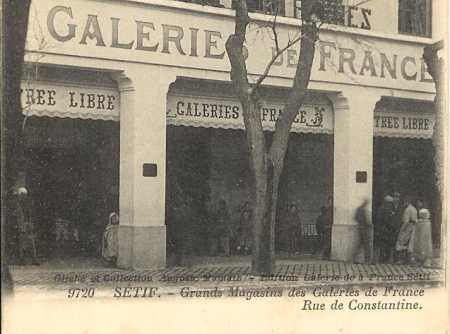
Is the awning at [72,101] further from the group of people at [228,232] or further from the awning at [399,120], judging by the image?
the awning at [399,120]

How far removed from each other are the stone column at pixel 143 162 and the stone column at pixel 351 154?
272cm

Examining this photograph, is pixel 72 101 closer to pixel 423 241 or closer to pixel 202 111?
pixel 202 111

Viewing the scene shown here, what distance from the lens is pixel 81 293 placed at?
6.98 meters

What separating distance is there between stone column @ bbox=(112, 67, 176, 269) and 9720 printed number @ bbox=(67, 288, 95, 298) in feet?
9.13

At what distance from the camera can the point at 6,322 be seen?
256 inches

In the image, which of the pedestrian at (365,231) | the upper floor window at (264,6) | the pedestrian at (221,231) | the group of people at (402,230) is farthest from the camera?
the upper floor window at (264,6)

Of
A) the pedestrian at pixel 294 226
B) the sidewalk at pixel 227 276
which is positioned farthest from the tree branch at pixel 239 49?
the pedestrian at pixel 294 226

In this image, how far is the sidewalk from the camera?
24.2 feet

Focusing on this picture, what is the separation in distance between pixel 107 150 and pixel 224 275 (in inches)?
116

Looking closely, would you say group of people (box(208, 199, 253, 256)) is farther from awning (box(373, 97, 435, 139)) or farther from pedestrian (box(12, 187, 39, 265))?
pedestrian (box(12, 187, 39, 265))

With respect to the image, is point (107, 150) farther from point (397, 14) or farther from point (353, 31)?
point (397, 14)

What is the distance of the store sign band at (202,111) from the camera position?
9734 mm

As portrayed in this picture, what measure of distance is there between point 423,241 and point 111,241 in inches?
147

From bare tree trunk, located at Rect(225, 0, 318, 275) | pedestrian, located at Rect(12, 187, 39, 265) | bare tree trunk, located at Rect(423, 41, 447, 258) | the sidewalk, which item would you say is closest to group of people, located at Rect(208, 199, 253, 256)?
the sidewalk
